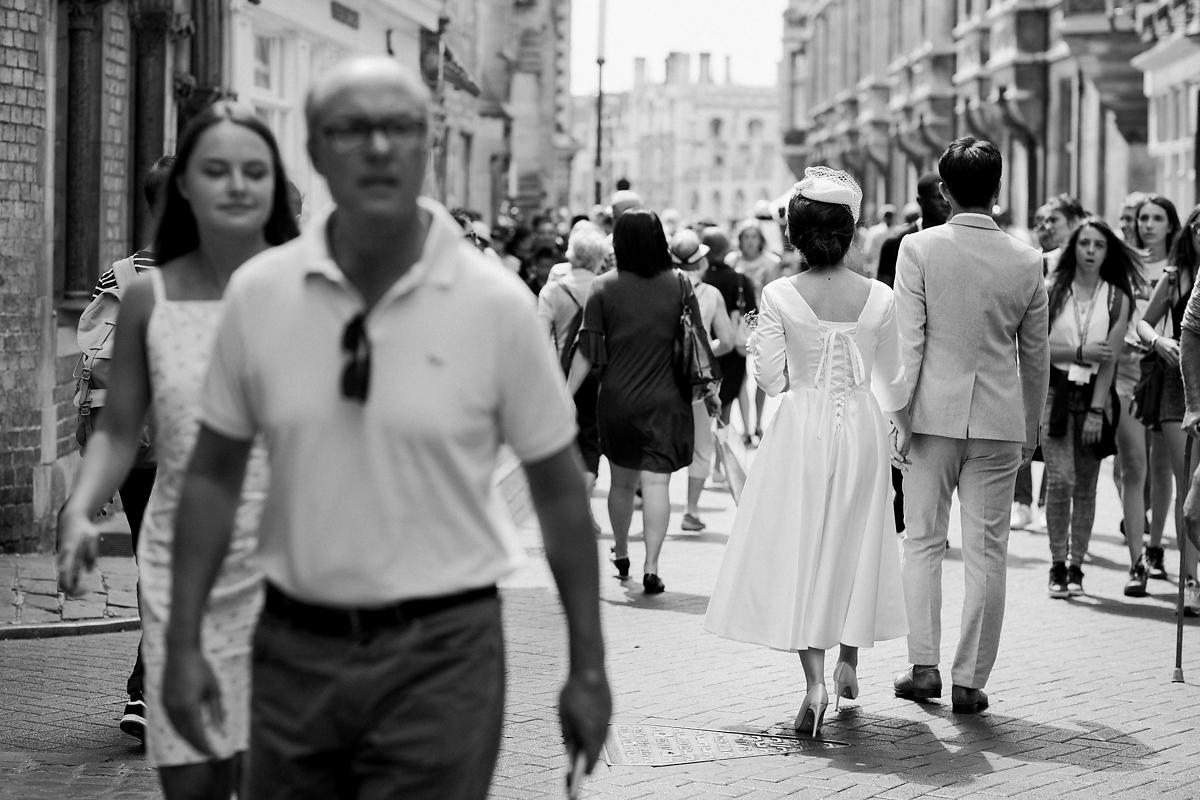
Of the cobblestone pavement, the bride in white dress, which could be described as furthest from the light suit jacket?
the cobblestone pavement

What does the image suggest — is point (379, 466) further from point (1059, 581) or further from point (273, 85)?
point (273, 85)

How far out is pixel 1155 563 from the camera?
10789 millimetres

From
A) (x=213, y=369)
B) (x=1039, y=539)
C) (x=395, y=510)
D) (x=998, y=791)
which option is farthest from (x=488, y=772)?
(x=1039, y=539)

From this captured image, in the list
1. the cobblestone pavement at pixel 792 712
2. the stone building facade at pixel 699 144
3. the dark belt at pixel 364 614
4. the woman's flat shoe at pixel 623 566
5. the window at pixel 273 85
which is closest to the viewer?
the dark belt at pixel 364 614

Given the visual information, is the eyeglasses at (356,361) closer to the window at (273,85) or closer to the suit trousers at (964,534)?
the suit trousers at (964,534)

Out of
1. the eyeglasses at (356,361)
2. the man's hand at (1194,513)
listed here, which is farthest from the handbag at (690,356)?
the eyeglasses at (356,361)

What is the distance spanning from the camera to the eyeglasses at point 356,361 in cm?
311

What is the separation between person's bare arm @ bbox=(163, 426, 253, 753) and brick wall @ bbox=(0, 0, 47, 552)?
8355 mm

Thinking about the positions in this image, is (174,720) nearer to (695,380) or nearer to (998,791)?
(998,791)

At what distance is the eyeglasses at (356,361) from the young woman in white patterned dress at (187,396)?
97 cm

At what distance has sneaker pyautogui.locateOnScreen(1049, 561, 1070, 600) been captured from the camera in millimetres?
10117

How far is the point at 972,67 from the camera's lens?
1383 inches

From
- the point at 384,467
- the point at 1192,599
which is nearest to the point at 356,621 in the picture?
the point at 384,467

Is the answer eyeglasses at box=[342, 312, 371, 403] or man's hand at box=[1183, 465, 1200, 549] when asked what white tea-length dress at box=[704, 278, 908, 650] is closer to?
man's hand at box=[1183, 465, 1200, 549]
